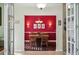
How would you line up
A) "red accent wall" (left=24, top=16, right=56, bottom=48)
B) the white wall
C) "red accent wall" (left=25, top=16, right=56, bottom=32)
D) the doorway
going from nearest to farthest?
the white wall → the doorway → "red accent wall" (left=24, top=16, right=56, bottom=48) → "red accent wall" (left=25, top=16, right=56, bottom=32)

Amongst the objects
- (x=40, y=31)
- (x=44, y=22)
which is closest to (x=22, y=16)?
(x=40, y=31)

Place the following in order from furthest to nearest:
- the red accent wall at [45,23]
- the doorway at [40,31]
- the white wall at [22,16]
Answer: the red accent wall at [45,23] → the doorway at [40,31] → the white wall at [22,16]

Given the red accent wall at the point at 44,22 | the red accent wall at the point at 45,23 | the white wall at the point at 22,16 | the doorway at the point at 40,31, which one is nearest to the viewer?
the white wall at the point at 22,16

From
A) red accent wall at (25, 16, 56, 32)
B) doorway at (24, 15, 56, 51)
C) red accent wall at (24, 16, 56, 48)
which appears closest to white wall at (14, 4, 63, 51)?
doorway at (24, 15, 56, 51)

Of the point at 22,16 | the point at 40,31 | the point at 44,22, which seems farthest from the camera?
the point at 44,22

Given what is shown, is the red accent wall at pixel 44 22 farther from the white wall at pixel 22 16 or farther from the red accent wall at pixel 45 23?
the white wall at pixel 22 16

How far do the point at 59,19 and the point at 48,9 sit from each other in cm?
64

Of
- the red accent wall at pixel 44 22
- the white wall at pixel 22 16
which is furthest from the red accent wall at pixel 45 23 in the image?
the white wall at pixel 22 16

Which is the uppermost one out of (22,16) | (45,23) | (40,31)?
(22,16)

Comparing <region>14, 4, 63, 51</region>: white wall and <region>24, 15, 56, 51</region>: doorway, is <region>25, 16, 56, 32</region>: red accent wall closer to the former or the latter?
<region>24, 15, 56, 51</region>: doorway

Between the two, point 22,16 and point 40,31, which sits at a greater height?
point 22,16

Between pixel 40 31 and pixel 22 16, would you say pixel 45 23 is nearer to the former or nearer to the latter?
pixel 40 31

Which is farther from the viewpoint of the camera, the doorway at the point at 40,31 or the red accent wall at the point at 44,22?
the red accent wall at the point at 44,22
